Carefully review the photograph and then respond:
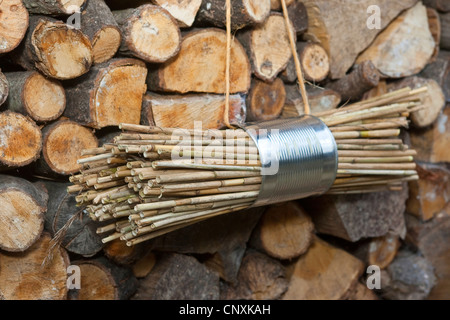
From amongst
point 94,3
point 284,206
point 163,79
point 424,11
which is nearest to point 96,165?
point 163,79

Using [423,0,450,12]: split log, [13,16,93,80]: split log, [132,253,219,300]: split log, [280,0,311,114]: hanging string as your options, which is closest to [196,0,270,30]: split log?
[280,0,311,114]: hanging string

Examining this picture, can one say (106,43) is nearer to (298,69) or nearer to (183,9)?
(183,9)

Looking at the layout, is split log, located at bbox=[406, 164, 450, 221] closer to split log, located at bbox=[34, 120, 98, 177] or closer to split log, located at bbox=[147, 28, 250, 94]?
split log, located at bbox=[147, 28, 250, 94]

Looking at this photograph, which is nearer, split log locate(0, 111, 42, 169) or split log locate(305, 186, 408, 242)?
split log locate(0, 111, 42, 169)

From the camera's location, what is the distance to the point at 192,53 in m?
1.37

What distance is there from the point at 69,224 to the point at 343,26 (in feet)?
3.34

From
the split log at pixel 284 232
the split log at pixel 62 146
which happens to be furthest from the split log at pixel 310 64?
the split log at pixel 62 146

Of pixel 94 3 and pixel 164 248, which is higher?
pixel 94 3

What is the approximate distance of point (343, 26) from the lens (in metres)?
1.64

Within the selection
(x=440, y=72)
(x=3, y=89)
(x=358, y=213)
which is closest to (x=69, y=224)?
(x=3, y=89)

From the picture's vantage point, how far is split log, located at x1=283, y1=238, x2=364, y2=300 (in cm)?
178

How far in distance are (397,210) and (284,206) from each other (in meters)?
0.41

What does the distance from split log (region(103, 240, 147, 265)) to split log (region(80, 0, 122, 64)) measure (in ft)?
1.62
